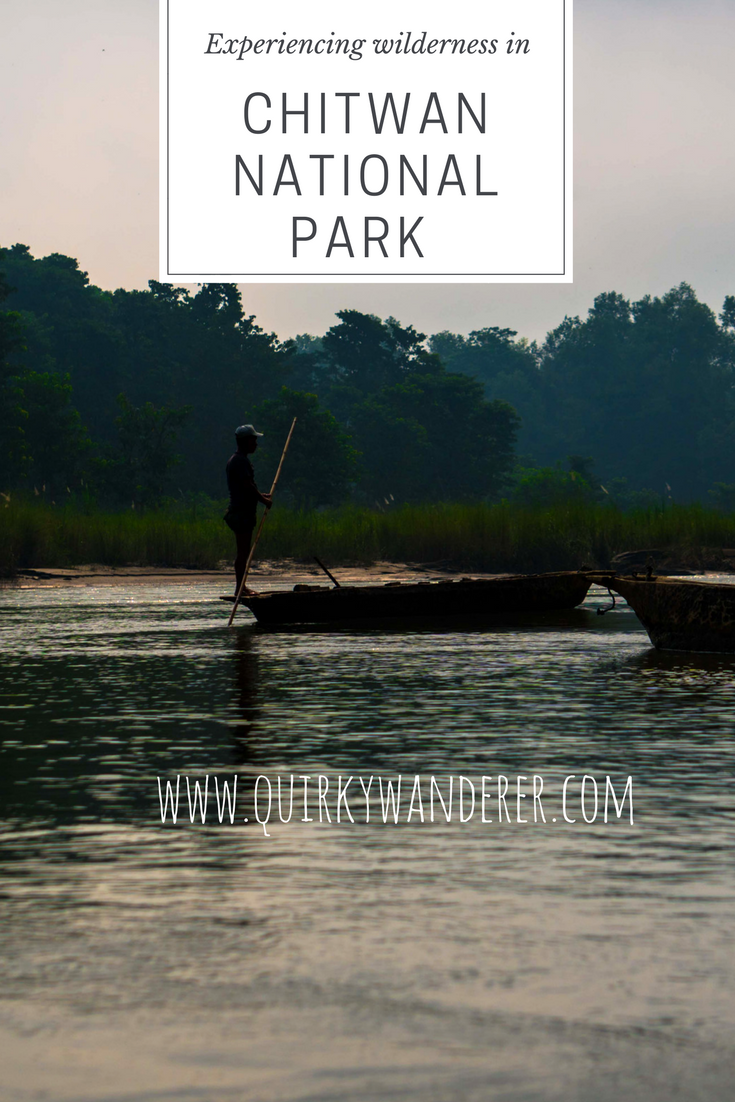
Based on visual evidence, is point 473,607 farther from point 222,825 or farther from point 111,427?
point 111,427

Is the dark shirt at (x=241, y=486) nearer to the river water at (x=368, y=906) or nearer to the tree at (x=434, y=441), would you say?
the river water at (x=368, y=906)

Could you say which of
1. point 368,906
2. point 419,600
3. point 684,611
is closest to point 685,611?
point 684,611

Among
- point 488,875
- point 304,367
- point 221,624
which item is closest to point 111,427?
point 304,367

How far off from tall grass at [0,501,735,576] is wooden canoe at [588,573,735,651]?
1795 cm

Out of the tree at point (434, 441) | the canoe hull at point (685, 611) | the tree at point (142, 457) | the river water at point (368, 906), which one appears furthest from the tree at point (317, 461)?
the river water at point (368, 906)

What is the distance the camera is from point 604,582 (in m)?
14.8

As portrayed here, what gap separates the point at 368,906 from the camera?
194 inches

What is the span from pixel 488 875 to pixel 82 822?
1812 mm

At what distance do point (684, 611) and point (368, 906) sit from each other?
9.40m

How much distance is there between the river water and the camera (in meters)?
3.55

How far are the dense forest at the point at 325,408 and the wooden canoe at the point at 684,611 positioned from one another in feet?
69.1

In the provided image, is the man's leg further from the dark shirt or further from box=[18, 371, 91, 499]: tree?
box=[18, 371, 91, 499]: tree

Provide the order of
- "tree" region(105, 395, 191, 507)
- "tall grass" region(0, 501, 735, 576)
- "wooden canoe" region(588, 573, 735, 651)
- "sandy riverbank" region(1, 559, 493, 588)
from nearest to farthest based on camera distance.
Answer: "wooden canoe" region(588, 573, 735, 651) < "sandy riverbank" region(1, 559, 493, 588) < "tall grass" region(0, 501, 735, 576) < "tree" region(105, 395, 191, 507)

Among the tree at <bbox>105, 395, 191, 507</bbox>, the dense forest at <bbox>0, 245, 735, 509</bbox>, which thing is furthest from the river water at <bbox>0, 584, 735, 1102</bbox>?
the tree at <bbox>105, 395, 191, 507</bbox>
